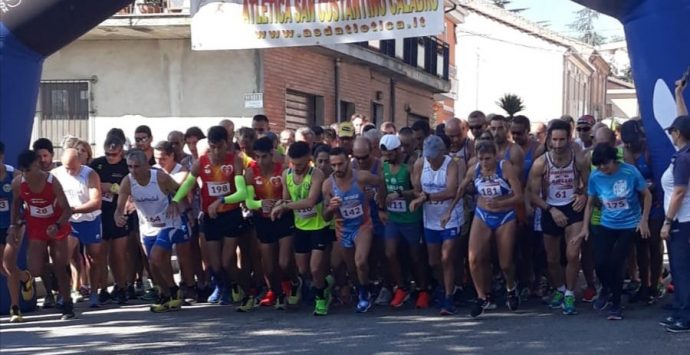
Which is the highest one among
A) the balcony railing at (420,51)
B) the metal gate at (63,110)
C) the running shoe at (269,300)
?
the balcony railing at (420,51)

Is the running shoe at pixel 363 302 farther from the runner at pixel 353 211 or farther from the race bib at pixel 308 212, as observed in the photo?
the race bib at pixel 308 212

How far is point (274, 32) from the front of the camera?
12.4 meters

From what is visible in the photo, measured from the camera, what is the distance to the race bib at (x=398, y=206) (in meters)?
10.1

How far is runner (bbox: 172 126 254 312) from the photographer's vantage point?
402 inches

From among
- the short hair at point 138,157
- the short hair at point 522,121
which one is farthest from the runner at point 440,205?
the short hair at point 138,157

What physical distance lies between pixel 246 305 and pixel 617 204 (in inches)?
154

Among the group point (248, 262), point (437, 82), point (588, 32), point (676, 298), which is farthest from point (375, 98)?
point (588, 32)

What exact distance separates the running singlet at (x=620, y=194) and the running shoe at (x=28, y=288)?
575 cm

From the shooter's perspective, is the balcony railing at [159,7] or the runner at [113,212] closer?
the runner at [113,212]

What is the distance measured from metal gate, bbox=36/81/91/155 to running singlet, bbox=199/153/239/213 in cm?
1053

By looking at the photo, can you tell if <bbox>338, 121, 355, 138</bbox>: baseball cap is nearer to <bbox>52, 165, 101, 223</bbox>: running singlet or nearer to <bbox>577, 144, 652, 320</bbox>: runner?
<bbox>52, 165, 101, 223</bbox>: running singlet

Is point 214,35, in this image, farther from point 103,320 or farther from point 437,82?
point 437,82

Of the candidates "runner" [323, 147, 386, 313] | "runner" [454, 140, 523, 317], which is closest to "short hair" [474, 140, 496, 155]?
"runner" [454, 140, 523, 317]

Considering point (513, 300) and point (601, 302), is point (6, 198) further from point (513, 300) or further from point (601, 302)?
point (601, 302)
